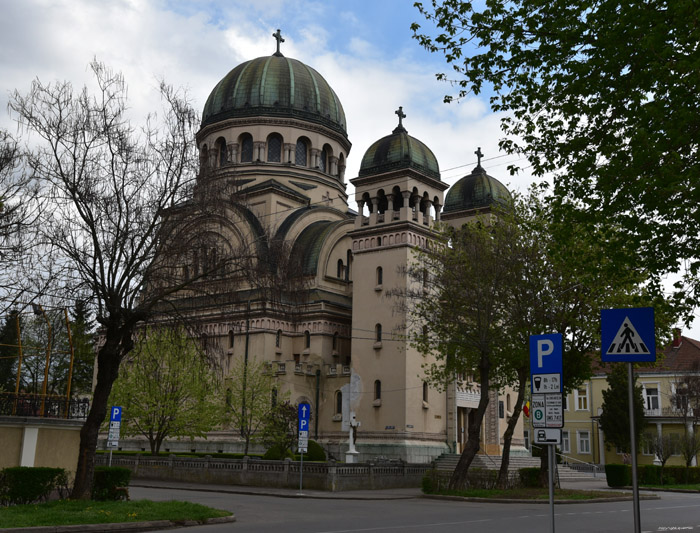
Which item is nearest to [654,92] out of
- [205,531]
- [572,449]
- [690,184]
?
[690,184]

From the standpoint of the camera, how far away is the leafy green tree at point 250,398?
40.7 m

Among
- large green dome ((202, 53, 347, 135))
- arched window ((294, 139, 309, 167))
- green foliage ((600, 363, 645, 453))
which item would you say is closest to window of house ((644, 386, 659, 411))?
green foliage ((600, 363, 645, 453))

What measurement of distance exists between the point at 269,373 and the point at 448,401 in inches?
440

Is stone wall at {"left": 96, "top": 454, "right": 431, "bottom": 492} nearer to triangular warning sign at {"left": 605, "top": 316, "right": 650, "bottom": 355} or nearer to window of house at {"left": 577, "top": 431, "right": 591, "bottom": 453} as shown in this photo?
triangular warning sign at {"left": 605, "top": 316, "right": 650, "bottom": 355}

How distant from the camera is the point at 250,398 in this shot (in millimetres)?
41531

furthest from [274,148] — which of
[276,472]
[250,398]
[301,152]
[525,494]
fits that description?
[525,494]

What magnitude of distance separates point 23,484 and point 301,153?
138ft

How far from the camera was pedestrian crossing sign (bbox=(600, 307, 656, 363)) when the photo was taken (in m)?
9.67

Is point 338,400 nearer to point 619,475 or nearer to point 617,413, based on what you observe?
point 619,475

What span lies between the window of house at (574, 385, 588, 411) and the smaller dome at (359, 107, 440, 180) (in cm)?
2727

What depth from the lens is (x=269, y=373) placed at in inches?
1734

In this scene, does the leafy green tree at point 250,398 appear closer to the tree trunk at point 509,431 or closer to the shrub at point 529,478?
the shrub at point 529,478

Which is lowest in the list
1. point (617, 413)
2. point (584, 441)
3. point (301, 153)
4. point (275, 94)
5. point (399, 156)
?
point (584, 441)

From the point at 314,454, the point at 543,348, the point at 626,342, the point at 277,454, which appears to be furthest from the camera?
the point at 314,454
